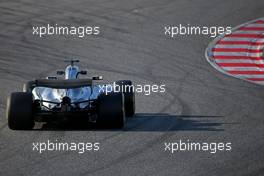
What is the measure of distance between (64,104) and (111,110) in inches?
39.2

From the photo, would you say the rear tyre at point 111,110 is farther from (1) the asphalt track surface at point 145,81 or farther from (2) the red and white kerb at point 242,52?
(2) the red and white kerb at point 242,52

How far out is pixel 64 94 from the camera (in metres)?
19.3

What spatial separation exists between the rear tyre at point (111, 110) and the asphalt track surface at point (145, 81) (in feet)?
0.79

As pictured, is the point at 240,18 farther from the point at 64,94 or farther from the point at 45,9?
the point at 64,94

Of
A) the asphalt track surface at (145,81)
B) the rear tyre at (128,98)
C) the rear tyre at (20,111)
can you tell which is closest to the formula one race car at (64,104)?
the rear tyre at (20,111)

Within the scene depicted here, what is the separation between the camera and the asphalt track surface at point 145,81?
1689 cm

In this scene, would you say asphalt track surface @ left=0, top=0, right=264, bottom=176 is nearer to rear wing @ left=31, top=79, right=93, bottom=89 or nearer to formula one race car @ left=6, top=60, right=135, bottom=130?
formula one race car @ left=6, top=60, right=135, bottom=130

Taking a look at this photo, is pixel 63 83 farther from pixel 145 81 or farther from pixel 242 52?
pixel 242 52

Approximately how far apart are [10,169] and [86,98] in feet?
11.8

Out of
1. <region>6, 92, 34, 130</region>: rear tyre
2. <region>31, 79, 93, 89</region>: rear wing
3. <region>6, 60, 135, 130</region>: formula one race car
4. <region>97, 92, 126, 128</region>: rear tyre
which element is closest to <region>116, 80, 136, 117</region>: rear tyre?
<region>6, 60, 135, 130</region>: formula one race car

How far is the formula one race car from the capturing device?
1875 centimetres

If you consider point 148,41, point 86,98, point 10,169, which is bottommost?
point 10,169

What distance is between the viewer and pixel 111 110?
62.1 ft

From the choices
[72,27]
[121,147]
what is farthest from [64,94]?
[72,27]
